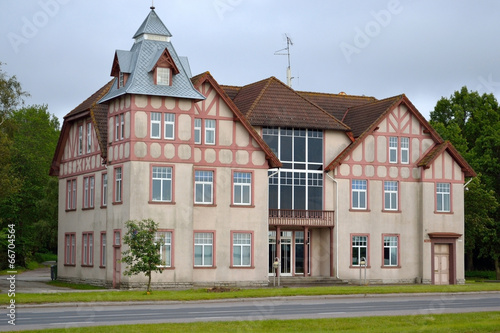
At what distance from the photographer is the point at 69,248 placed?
2121 inches

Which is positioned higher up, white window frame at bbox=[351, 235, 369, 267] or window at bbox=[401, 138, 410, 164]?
window at bbox=[401, 138, 410, 164]

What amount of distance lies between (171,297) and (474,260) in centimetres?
4940

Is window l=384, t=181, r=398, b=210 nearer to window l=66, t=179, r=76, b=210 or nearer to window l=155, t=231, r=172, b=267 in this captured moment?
window l=155, t=231, r=172, b=267

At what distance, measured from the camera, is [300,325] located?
24453 millimetres

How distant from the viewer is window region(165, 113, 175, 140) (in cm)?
4547

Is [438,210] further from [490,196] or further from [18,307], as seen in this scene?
[18,307]

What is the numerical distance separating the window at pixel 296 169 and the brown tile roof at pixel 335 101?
4.62 meters

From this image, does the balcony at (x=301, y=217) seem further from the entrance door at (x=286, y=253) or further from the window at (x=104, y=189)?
the window at (x=104, y=189)

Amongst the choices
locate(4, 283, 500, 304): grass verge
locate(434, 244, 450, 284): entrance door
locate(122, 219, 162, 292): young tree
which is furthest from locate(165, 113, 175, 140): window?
locate(434, 244, 450, 284): entrance door

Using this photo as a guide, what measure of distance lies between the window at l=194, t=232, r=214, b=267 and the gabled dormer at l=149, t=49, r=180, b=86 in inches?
324

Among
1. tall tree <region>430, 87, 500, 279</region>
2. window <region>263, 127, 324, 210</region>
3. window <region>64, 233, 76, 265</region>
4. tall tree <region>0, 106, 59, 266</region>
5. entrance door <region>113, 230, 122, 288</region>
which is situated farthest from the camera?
tall tree <region>0, 106, 59, 266</region>

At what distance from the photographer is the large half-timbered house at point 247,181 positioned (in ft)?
149

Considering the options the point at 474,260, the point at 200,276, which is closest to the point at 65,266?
the point at 200,276

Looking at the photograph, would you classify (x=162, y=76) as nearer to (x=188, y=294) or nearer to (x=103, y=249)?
(x=103, y=249)
